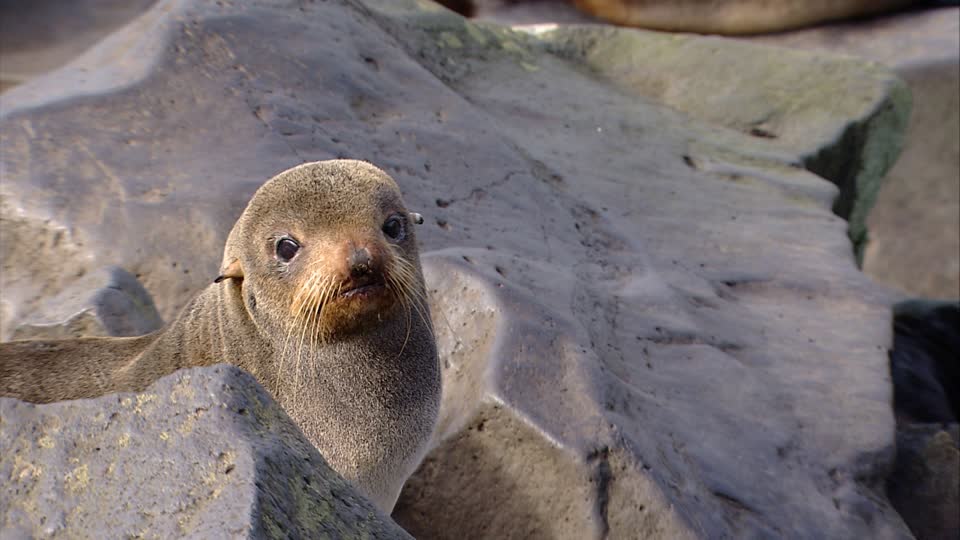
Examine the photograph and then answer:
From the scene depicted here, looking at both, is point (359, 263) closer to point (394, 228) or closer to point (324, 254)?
point (324, 254)

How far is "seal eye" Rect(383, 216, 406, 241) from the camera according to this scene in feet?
8.48

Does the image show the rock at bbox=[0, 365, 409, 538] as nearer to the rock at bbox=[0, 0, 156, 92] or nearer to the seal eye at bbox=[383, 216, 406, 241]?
the seal eye at bbox=[383, 216, 406, 241]

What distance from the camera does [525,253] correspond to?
3.70 m

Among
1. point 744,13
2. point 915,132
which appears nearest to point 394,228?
point 744,13

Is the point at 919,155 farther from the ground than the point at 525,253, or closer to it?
closer to it

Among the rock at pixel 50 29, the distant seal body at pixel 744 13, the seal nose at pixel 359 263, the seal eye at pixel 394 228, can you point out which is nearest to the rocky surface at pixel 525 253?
the seal eye at pixel 394 228

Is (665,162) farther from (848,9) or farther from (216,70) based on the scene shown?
(848,9)

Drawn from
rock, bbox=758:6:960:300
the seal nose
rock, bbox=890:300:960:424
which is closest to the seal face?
the seal nose

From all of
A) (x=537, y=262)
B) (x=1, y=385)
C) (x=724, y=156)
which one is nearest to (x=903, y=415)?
(x=724, y=156)

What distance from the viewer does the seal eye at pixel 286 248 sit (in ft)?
8.32

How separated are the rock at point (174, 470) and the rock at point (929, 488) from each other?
2.84m

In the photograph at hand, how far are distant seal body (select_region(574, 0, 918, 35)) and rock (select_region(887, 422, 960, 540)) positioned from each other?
4677 millimetres

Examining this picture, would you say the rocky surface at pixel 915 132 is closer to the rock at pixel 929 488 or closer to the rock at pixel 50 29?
the rock at pixel 929 488

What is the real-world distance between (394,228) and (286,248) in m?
0.28
